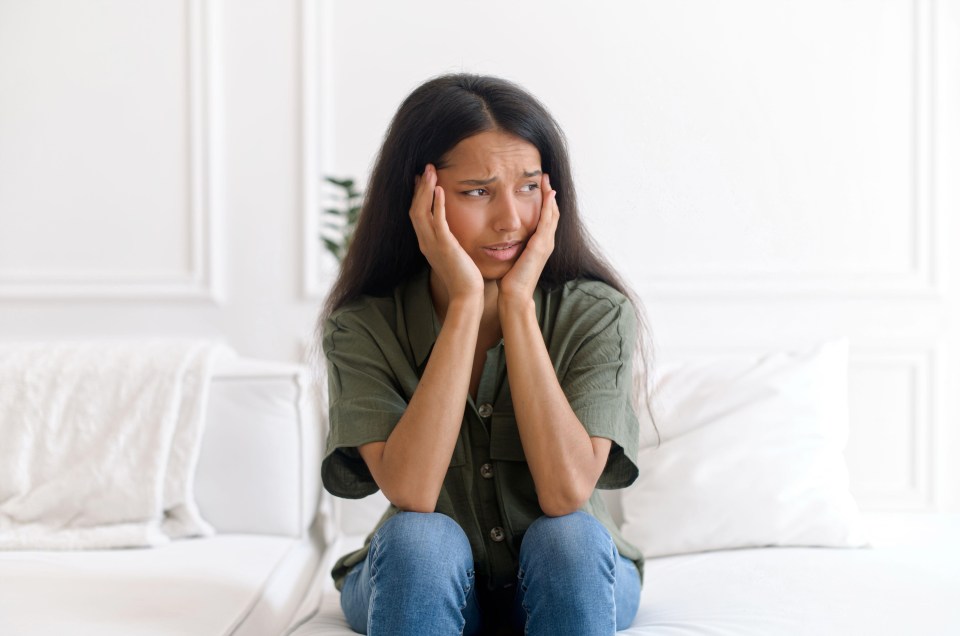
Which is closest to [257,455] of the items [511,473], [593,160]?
[511,473]

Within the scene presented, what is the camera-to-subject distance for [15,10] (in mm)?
2418

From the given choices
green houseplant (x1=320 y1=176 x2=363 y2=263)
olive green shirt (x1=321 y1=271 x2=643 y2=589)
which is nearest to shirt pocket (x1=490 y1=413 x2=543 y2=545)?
olive green shirt (x1=321 y1=271 x2=643 y2=589)

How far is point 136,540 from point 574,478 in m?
0.94

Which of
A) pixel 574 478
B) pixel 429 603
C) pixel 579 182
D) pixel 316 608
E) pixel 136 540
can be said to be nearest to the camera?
pixel 429 603

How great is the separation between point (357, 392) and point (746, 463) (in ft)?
2.52

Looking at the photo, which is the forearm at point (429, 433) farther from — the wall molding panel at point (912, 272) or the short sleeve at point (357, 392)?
the wall molding panel at point (912, 272)

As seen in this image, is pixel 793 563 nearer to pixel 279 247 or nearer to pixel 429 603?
pixel 429 603

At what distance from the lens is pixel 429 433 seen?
1.21 metres

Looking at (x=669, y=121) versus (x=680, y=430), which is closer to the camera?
(x=680, y=430)

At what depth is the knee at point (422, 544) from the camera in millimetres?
1096

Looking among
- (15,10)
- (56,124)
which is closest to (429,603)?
(56,124)

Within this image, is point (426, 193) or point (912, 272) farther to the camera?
point (912, 272)

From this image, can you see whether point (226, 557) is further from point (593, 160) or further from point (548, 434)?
point (593, 160)

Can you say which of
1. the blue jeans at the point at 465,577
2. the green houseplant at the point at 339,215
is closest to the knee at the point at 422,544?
the blue jeans at the point at 465,577
